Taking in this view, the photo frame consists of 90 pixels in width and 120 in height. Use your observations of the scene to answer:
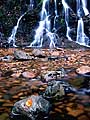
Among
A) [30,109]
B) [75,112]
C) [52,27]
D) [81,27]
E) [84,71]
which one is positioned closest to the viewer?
[30,109]

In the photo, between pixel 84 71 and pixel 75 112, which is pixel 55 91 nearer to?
pixel 75 112

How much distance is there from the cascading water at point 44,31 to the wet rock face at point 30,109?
294 inches

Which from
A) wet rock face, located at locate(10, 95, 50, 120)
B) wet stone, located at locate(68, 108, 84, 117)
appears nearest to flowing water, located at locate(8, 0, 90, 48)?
wet stone, located at locate(68, 108, 84, 117)

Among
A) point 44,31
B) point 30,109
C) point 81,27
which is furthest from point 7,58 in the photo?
point 81,27

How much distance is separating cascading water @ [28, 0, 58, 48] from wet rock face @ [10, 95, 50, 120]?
7.48m

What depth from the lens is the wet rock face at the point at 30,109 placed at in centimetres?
455

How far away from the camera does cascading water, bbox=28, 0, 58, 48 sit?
1253 centimetres

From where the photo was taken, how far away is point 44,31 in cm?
1305

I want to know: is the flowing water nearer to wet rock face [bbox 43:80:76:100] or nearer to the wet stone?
wet rock face [bbox 43:80:76:100]

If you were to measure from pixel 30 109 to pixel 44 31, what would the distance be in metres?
8.72

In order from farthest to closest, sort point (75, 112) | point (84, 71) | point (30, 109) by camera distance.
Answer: point (84, 71) → point (75, 112) → point (30, 109)

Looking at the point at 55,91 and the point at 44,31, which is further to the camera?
the point at 44,31

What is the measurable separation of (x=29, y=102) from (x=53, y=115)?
1.53 ft

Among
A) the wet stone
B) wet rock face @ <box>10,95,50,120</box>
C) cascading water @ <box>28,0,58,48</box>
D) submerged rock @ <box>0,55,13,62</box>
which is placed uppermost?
cascading water @ <box>28,0,58,48</box>
